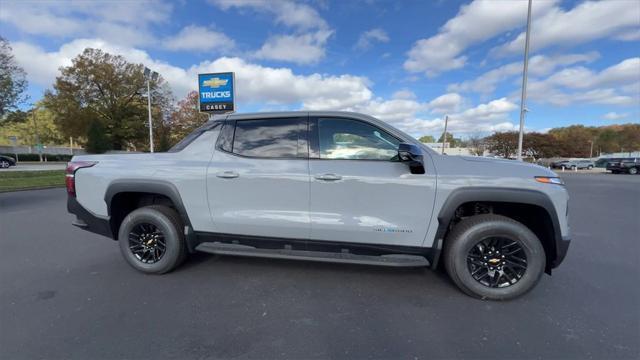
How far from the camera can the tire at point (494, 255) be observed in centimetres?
277

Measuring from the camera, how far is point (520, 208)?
301 cm

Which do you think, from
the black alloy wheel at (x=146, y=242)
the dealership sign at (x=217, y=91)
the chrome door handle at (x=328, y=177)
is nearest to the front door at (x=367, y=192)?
the chrome door handle at (x=328, y=177)

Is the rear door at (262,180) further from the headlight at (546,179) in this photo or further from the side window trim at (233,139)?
the headlight at (546,179)

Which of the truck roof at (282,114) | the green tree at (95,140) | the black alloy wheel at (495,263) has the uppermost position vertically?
the green tree at (95,140)

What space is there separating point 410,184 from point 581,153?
69.8 metres

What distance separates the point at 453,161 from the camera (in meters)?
2.88

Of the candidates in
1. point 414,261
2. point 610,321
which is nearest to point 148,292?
point 414,261

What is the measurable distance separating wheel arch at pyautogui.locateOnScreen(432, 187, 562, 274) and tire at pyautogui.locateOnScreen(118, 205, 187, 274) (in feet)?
9.09

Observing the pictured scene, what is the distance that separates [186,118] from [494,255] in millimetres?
43909

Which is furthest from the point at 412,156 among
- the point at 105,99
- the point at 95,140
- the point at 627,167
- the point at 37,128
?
the point at 37,128

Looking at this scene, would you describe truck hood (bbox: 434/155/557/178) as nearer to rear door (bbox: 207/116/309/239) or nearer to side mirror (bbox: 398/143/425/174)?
side mirror (bbox: 398/143/425/174)

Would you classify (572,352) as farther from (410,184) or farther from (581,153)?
(581,153)

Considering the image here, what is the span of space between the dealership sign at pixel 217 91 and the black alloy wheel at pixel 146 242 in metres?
14.3

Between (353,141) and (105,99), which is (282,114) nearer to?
(353,141)
